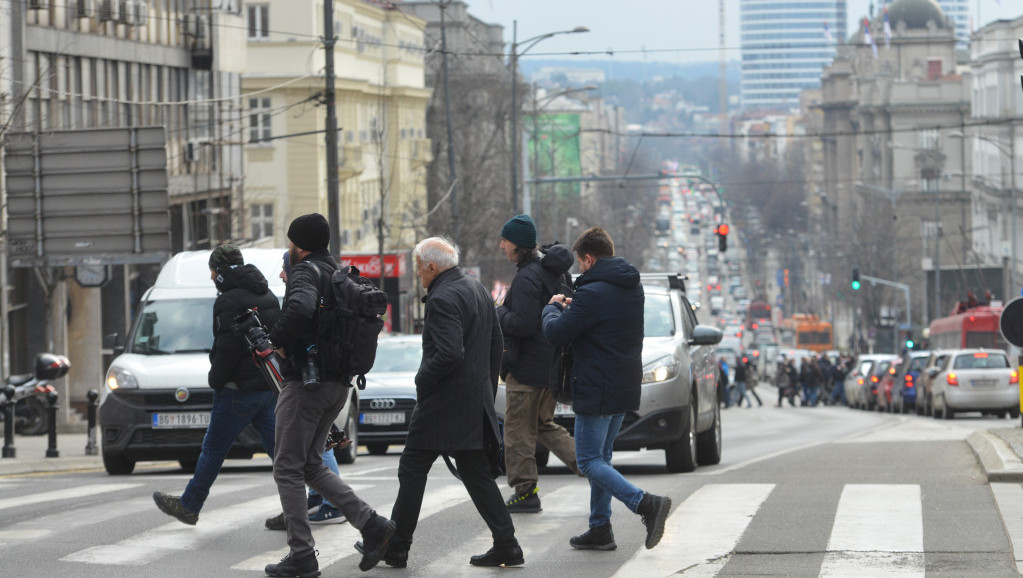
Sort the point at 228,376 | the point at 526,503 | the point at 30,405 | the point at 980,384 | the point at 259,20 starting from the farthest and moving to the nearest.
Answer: the point at 259,20, the point at 980,384, the point at 30,405, the point at 526,503, the point at 228,376

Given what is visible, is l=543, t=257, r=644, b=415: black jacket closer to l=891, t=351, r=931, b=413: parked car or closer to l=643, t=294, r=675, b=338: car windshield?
l=643, t=294, r=675, b=338: car windshield

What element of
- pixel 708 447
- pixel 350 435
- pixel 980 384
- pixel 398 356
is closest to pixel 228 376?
pixel 708 447

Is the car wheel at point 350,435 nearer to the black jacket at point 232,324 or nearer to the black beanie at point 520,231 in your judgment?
the black jacket at point 232,324

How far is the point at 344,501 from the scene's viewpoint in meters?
9.78

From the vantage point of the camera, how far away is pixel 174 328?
58.5 feet

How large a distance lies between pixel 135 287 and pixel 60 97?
6726 mm

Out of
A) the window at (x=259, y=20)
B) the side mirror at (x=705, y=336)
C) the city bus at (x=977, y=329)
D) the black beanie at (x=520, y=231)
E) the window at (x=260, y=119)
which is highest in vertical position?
the window at (x=259, y=20)

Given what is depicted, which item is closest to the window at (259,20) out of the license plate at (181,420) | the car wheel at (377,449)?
the car wheel at (377,449)

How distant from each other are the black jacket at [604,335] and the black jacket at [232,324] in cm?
211

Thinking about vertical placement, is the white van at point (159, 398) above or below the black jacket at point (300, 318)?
below

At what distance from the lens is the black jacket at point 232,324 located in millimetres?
11500

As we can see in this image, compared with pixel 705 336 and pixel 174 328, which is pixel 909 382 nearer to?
pixel 705 336

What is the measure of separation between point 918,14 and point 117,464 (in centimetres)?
14297

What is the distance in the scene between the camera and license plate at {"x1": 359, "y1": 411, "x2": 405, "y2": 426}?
21.0 m
